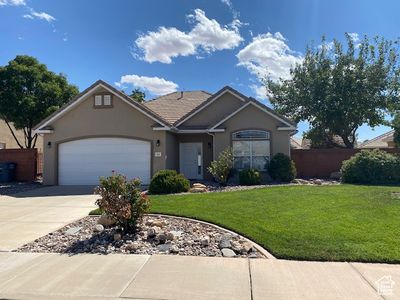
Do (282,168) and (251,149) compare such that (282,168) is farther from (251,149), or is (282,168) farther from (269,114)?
(269,114)

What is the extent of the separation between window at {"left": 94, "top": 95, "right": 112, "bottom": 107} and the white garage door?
73.3 inches

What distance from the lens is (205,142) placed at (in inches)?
792

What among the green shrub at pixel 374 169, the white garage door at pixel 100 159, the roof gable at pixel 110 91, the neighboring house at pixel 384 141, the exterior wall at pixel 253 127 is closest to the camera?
the green shrub at pixel 374 169

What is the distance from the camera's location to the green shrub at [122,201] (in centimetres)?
733

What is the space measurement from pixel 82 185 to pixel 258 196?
10323mm

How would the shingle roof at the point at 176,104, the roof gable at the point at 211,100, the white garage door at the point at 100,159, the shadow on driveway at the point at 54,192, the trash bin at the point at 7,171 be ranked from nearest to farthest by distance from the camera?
1. the shadow on driveway at the point at 54,192
2. the white garage door at the point at 100,159
3. the trash bin at the point at 7,171
4. the roof gable at the point at 211,100
5. the shingle roof at the point at 176,104

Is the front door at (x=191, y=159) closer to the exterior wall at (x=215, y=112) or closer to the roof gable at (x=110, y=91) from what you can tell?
the exterior wall at (x=215, y=112)

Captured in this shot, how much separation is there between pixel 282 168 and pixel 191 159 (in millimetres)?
5818

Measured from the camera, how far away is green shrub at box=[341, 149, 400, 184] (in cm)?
1622

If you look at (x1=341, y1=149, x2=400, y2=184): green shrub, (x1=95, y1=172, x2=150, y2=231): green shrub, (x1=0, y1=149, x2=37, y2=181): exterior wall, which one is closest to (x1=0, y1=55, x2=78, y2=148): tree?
(x1=0, y1=149, x2=37, y2=181): exterior wall

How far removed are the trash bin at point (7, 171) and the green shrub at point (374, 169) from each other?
18.7 meters

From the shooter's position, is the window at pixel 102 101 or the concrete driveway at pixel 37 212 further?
the window at pixel 102 101

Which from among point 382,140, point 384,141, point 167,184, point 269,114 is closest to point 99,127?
point 167,184

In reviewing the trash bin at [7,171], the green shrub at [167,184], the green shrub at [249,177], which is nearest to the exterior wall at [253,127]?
the green shrub at [249,177]
